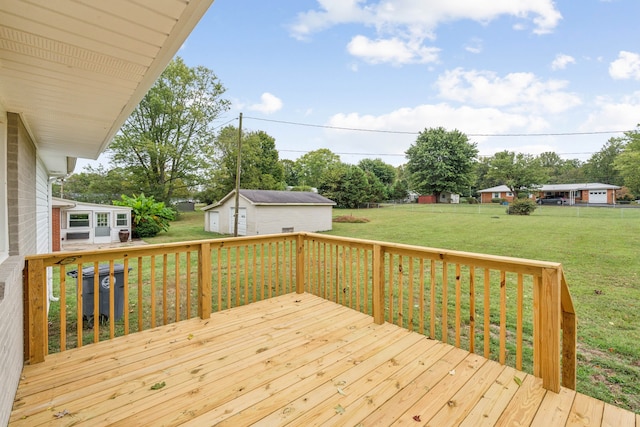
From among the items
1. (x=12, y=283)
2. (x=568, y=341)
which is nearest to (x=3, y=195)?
(x=12, y=283)

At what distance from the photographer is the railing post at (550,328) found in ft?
6.83

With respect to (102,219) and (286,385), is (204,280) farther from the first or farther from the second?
(102,219)

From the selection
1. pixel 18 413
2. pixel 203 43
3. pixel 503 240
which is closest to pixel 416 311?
pixel 18 413

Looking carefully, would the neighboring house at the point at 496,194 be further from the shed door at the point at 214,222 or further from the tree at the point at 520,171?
the shed door at the point at 214,222

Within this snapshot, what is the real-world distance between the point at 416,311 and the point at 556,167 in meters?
59.7

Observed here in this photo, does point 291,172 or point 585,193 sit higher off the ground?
point 291,172

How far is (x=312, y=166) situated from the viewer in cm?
4400

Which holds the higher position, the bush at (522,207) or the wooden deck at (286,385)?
the bush at (522,207)

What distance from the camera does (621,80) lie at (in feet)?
54.5

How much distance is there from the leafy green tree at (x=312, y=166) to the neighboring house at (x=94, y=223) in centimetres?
3023

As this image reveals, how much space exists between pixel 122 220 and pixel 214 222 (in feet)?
15.0

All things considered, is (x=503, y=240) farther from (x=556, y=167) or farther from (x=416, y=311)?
(x=556, y=167)

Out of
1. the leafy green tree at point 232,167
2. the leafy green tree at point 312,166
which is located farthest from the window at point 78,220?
the leafy green tree at point 312,166

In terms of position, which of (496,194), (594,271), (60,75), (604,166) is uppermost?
(604,166)
